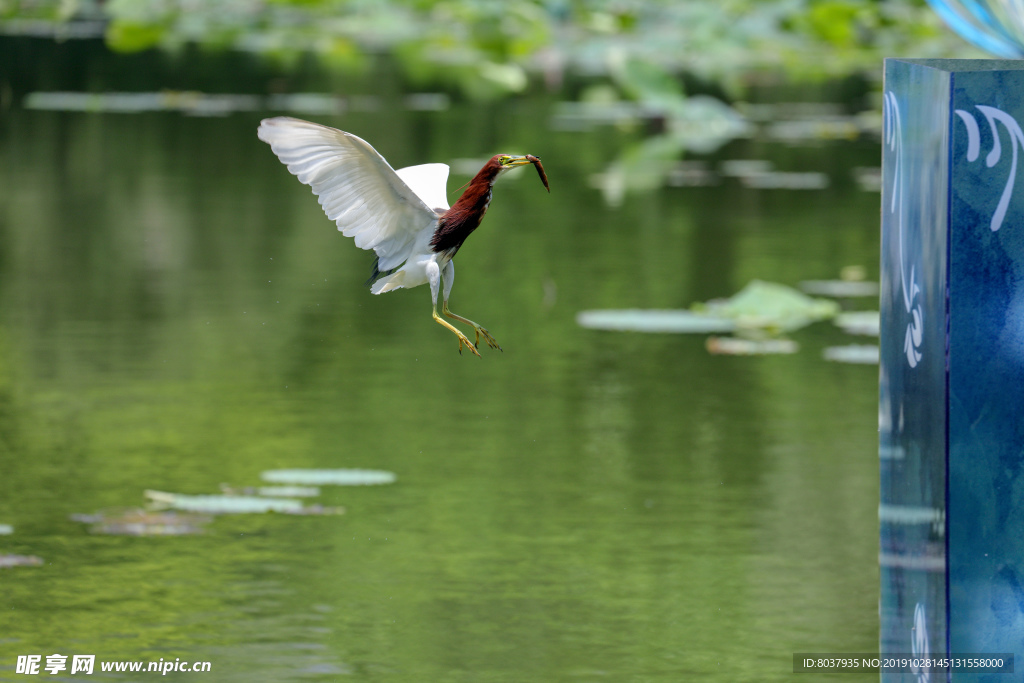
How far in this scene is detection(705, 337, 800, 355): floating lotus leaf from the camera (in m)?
7.77

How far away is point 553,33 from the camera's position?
2141 centimetres

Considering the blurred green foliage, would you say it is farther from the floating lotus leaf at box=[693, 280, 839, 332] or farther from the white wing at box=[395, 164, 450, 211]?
the white wing at box=[395, 164, 450, 211]

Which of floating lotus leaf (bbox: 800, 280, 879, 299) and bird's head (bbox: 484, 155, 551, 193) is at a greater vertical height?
bird's head (bbox: 484, 155, 551, 193)

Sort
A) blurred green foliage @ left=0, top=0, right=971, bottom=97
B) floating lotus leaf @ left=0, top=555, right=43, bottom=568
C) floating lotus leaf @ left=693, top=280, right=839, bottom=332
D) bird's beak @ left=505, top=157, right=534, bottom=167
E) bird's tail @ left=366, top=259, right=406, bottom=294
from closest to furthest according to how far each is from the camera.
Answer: bird's beak @ left=505, top=157, right=534, bottom=167 → bird's tail @ left=366, top=259, right=406, bottom=294 → floating lotus leaf @ left=0, top=555, right=43, bottom=568 → floating lotus leaf @ left=693, top=280, right=839, bottom=332 → blurred green foliage @ left=0, top=0, right=971, bottom=97

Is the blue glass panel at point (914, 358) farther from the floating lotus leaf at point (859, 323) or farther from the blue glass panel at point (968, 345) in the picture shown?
the floating lotus leaf at point (859, 323)

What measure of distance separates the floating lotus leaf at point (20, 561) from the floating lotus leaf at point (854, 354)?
341cm

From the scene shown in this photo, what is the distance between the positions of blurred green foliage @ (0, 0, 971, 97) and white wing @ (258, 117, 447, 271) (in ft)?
49.5

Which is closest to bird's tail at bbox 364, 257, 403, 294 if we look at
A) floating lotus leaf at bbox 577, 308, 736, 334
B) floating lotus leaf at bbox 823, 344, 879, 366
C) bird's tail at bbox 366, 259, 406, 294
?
bird's tail at bbox 366, 259, 406, 294

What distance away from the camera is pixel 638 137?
14.4 metres

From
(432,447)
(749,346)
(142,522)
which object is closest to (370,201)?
(142,522)

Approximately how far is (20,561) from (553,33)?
54.8 ft

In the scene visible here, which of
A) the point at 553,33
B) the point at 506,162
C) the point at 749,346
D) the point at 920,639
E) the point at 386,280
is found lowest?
the point at 749,346

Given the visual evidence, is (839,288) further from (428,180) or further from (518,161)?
(518,161)

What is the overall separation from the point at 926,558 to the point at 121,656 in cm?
204
